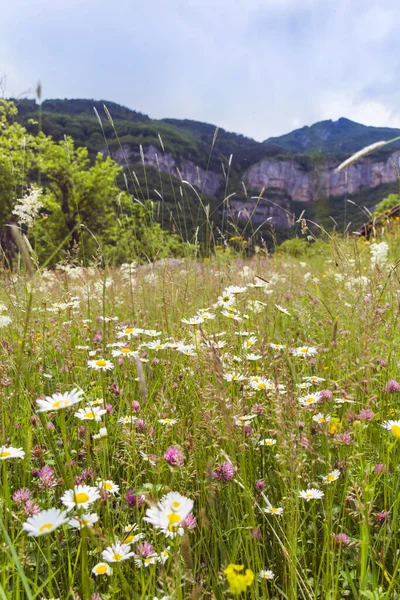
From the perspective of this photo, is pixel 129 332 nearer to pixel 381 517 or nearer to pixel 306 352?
pixel 306 352

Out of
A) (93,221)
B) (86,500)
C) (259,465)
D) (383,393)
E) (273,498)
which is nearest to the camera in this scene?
(86,500)

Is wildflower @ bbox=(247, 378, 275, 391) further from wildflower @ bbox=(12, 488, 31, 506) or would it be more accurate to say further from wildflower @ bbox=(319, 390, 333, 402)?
wildflower @ bbox=(12, 488, 31, 506)

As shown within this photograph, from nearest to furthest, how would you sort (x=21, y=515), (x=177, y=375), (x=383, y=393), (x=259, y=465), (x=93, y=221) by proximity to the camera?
(x=21, y=515)
(x=259, y=465)
(x=383, y=393)
(x=177, y=375)
(x=93, y=221)

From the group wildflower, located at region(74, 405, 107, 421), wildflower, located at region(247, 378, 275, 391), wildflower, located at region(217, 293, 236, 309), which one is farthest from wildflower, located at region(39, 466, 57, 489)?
wildflower, located at region(217, 293, 236, 309)

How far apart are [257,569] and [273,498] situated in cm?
29

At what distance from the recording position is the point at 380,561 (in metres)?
1.01

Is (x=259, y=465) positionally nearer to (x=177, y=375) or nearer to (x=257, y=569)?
(x=257, y=569)

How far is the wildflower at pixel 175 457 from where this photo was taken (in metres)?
1.05

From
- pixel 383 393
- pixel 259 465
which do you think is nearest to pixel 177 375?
pixel 259 465

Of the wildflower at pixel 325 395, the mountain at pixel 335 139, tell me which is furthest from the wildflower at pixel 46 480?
the mountain at pixel 335 139

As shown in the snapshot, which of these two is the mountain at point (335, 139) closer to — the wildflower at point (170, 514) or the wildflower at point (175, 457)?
the wildflower at point (175, 457)

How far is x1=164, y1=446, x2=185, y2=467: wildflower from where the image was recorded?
105 cm

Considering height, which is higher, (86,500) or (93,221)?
(93,221)

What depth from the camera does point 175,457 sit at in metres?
1.08
